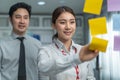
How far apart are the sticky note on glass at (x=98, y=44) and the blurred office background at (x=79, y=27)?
13.5 feet

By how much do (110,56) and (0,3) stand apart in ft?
9.12

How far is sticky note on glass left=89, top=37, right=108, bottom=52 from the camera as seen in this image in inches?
35.1

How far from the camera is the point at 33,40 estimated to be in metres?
1.87

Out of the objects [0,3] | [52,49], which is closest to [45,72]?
[52,49]

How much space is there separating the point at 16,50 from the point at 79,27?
20.1ft

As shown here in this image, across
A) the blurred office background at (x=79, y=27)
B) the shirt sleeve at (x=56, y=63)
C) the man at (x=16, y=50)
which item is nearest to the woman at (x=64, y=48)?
the shirt sleeve at (x=56, y=63)

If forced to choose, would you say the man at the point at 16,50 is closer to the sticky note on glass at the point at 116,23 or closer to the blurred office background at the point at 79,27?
the sticky note on glass at the point at 116,23

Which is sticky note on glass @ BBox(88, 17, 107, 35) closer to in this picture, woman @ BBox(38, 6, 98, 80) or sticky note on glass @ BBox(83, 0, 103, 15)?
sticky note on glass @ BBox(83, 0, 103, 15)

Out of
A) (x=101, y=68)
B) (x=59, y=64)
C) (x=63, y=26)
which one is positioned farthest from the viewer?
(x=101, y=68)

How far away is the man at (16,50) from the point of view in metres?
1.70

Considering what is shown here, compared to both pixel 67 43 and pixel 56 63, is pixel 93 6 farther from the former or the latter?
pixel 67 43

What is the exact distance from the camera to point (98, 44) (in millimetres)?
899

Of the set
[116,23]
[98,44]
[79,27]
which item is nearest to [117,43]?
[116,23]

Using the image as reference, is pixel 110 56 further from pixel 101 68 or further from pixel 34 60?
pixel 34 60
